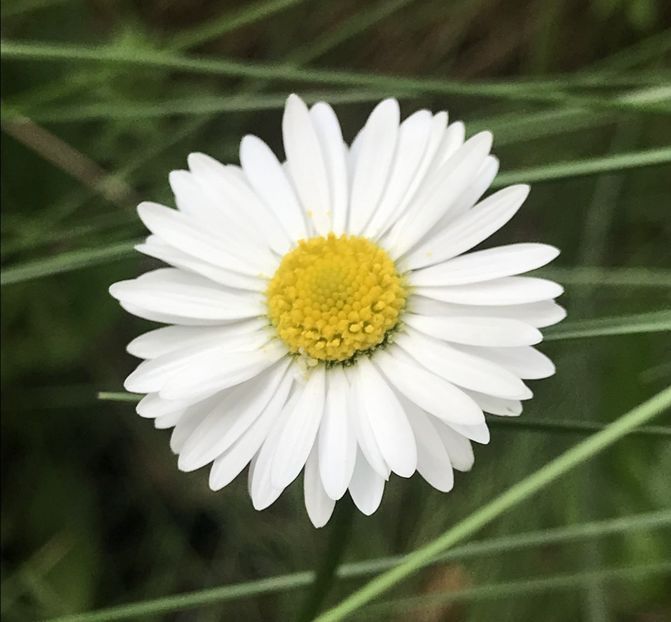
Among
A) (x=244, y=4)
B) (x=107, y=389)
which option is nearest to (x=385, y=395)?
(x=107, y=389)

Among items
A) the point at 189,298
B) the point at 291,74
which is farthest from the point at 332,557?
the point at 291,74

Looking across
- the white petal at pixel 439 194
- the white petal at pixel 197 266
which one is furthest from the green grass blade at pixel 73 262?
the white petal at pixel 439 194

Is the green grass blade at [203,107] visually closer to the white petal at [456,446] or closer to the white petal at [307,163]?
the white petal at [307,163]

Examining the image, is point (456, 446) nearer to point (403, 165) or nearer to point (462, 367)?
point (462, 367)

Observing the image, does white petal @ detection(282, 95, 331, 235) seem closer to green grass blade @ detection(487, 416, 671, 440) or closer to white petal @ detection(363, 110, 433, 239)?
white petal @ detection(363, 110, 433, 239)

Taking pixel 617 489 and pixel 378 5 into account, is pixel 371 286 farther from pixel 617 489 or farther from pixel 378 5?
pixel 378 5
